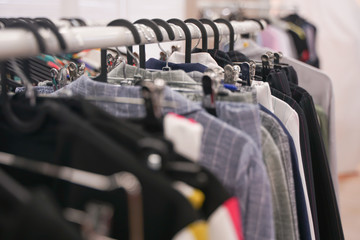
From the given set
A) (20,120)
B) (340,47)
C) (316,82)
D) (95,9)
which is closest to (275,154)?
(20,120)

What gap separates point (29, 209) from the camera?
442mm

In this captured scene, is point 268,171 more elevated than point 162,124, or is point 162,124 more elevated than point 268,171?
point 162,124

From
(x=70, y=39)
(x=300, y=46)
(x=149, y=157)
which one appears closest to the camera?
(x=149, y=157)

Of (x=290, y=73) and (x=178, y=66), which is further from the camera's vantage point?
(x=290, y=73)

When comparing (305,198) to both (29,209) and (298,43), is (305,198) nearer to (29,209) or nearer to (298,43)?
(29,209)

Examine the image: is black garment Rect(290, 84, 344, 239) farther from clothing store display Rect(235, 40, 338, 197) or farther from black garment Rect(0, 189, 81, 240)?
black garment Rect(0, 189, 81, 240)

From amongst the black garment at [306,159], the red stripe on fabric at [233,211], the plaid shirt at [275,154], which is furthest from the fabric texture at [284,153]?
the red stripe on fabric at [233,211]

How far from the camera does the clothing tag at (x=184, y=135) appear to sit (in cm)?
59

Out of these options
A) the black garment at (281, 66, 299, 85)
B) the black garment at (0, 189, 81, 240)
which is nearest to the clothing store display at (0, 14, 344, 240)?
the black garment at (0, 189, 81, 240)

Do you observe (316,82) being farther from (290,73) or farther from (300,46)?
(300,46)

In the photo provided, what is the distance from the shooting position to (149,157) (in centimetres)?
57

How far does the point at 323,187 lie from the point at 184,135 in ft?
2.18

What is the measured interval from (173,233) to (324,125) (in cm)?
107

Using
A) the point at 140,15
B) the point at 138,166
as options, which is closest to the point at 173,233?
the point at 138,166
